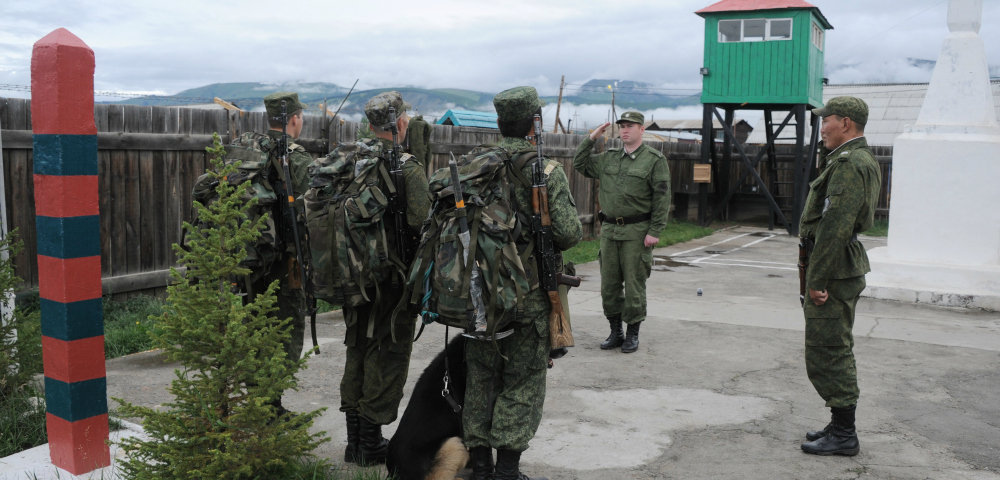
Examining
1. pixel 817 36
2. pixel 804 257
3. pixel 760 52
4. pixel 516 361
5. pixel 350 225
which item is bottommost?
pixel 516 361

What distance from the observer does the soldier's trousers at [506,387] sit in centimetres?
375

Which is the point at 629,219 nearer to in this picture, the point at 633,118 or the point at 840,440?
the point at 633,118

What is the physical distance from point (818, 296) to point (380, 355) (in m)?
2.42

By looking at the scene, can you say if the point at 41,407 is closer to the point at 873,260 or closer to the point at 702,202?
the point at 873,260

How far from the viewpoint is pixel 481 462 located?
12.7 feet

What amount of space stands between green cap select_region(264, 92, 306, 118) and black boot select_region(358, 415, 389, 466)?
1765mm

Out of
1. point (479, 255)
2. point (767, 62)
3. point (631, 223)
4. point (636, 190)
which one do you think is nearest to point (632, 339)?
point (631, 223)

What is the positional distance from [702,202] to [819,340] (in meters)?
15.3

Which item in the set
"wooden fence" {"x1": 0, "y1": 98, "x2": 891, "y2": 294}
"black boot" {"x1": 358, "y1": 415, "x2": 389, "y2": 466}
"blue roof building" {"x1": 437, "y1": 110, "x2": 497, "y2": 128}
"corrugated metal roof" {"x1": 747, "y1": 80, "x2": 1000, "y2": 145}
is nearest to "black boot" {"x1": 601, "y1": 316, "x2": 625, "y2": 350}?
"wooden fence" {"x1": 0, "y1": 98, "x2": 891, "y2": 294}

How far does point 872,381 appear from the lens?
595cm

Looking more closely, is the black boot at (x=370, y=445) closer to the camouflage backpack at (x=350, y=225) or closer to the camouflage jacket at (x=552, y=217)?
the camouflage backpack at (x=350, y=225)

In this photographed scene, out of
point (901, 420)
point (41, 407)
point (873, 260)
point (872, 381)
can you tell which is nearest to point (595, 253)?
point (873, 260)

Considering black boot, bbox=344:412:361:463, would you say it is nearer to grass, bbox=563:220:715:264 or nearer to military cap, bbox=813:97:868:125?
military cap, bbox=813:97:868:125

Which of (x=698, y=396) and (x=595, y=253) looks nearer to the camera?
(x=698, y=396)
